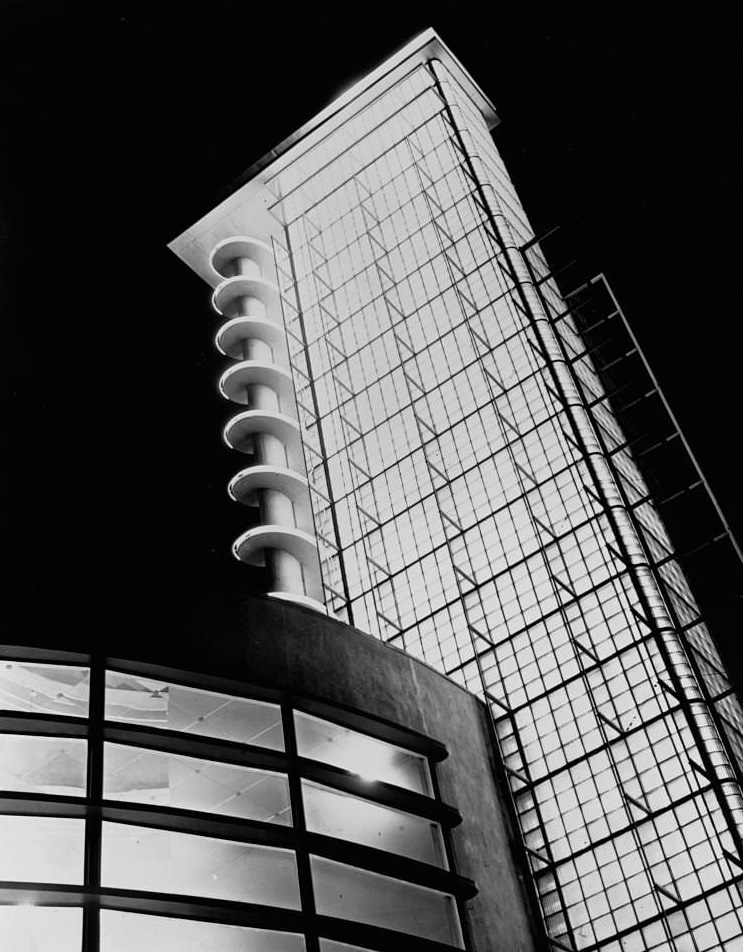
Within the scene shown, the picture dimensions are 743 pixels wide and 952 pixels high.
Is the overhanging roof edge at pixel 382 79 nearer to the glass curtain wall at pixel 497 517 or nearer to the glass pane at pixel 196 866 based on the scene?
the glass curtain wall at pixel 497 517

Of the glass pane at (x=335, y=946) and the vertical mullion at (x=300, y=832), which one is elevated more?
the vertical mullion at (x=300, y=832)

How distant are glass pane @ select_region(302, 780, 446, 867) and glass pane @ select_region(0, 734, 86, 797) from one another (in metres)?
4.14

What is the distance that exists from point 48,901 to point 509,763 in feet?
40.8

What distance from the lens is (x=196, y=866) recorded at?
1812 centimetres

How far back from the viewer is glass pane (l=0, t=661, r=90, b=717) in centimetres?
1903

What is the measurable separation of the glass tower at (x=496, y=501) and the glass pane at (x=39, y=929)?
10909 millimetres

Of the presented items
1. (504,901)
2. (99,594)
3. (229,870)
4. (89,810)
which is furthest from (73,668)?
(504,901)

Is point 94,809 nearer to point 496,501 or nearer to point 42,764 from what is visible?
point 42,764

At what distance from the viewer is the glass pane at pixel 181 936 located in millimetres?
16547

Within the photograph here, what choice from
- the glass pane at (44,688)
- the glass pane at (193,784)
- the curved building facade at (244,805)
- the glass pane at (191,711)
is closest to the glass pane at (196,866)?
the curved building facade at (244,805)

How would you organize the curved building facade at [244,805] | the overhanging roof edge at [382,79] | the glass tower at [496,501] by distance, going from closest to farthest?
the curved building facade at [244,805], the glass tower at [496,501], the overhanging roof edge at [382,79]

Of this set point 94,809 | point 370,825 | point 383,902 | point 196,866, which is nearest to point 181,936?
point 196,866

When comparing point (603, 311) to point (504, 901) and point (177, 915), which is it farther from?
point (177, 915)

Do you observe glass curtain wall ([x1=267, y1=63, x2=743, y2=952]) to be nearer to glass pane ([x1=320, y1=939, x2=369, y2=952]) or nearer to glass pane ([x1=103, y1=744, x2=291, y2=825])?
glass pane ([x1=320, y1=939, x2=369, y2=952])
